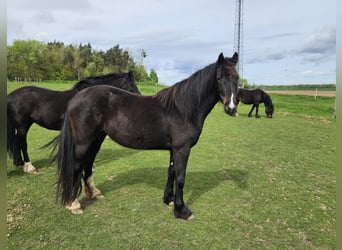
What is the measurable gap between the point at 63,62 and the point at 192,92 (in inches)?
2599

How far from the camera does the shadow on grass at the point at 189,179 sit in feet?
14.2

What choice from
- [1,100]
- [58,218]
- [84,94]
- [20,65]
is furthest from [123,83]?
[20,65]

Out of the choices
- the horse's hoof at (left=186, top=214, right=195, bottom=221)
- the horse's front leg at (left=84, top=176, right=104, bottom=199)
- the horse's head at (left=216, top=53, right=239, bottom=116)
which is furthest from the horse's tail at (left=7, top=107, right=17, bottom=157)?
the horse's head at (left=216, top=53, right=239, bottom=116)

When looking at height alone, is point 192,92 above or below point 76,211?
above

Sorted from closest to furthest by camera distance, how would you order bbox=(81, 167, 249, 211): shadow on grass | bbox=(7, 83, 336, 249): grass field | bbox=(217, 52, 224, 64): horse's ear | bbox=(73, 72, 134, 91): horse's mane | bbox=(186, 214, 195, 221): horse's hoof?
1. bbox=(7, 83, 336, 249): grass field
2. bbox=(217, 52, 224, 64): horse's ear
3. bbox=(186, 214, 195, 221): horse's hoof
4. bbox=(81, 167, 249, 211): shadow on grass
5. bbox=(73, 72, 134, 91): horse's mane

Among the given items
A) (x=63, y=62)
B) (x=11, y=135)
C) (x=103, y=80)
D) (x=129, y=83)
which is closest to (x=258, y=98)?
(x=129, y=83)

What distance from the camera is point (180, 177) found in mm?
3355

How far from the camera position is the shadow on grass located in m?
4.32

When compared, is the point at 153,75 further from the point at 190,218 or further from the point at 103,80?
the point at 190,218

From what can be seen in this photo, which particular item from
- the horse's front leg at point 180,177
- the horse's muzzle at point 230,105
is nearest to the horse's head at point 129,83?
the horse's front leg at point 180,177

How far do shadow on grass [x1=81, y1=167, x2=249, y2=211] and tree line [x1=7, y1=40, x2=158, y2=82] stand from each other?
42.3 meters

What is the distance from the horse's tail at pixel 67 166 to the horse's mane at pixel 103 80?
223 centimetres

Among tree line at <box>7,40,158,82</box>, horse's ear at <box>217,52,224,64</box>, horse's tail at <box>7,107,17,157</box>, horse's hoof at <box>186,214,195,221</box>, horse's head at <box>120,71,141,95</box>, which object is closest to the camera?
horse's ear at <box>217,52,224,64</box>

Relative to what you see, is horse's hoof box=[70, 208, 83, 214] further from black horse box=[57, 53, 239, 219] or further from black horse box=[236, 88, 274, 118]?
black horse box=[236, 88, 274, 118]
